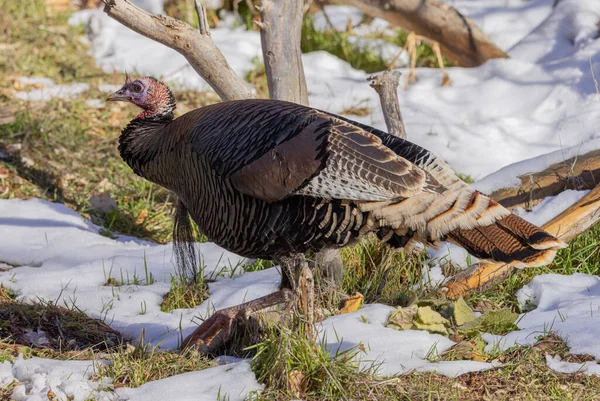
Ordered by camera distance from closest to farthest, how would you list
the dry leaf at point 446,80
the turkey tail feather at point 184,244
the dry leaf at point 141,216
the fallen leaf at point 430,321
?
the fallen leaf at point 430,321 < the turkey tail feather at point 184,244 < the dry leaf at point 141,216 < the dry leaf at point 446,80

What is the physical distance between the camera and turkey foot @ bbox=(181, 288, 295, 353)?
11.9 ft

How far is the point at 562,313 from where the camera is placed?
392cm

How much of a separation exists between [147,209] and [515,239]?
307 cm

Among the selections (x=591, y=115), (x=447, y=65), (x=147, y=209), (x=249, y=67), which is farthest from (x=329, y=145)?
(x=447, y=65)

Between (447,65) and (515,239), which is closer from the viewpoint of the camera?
(515,239)

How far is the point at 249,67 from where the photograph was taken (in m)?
7.63

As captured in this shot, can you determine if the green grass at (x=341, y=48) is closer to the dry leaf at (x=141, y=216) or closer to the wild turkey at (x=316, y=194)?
the dry leaf at (x=141, y=216)

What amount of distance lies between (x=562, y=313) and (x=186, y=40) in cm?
234

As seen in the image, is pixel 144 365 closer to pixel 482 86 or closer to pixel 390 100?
pixel 390 100

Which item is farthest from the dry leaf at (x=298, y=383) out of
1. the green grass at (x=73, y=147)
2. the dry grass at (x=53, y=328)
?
the green grass at (x=73, y=147)

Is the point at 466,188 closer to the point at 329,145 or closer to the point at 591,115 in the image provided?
the point at 329,145

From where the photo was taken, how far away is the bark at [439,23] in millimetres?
7328

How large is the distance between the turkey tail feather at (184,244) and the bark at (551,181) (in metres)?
1.72

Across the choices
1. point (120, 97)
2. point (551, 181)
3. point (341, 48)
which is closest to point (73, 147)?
point (120, 97)
